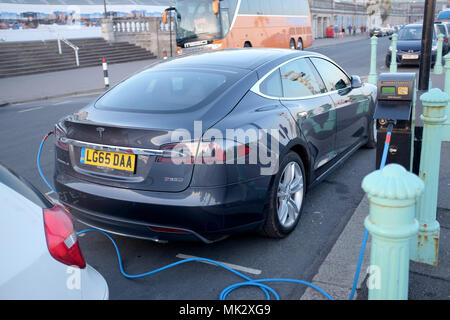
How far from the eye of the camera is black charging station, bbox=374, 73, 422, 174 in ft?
11.9

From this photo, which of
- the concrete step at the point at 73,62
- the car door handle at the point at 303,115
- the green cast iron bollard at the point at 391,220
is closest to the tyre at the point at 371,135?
the car door handle at the point at 303,115

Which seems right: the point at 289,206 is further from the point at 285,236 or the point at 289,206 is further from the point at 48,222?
the point at 48,222

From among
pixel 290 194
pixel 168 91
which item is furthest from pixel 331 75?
pixel 168 91

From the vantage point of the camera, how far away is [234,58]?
4305 millimetres

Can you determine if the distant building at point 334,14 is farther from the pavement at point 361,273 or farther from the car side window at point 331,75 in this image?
the pavement at point 361,273

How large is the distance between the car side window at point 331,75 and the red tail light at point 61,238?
346 centimetres

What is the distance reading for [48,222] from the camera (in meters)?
2.03

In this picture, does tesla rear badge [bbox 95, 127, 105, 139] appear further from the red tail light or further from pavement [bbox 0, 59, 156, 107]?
pavement [bbox 0, 59, 156, 107]

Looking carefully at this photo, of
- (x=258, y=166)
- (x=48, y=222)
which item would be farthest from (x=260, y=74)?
(x=48, y=222)

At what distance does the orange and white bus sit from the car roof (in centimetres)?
1452

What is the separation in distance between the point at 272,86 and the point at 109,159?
1.59 meters

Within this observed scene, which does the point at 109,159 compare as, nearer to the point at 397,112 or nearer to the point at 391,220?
the point at 391,220
